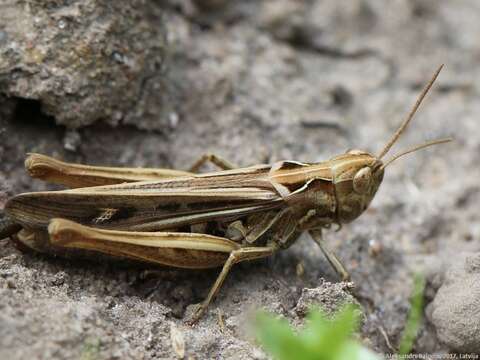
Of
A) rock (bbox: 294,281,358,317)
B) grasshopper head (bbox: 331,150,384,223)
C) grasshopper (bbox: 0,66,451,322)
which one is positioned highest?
grasshopper head (bbox: 331,150,384,223)

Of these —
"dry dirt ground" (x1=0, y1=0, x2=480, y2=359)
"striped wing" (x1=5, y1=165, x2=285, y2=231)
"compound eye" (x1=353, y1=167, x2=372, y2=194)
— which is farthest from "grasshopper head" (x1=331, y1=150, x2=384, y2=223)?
"dry dirt ground" (x1=0, y1=0, x2=480, y2=359)

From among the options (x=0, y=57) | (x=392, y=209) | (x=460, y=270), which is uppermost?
(x=0, y=57)

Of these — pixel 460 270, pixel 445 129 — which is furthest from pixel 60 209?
pixel 445 129

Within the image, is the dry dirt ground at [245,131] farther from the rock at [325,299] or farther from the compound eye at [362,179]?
the compound eye at [362,179]

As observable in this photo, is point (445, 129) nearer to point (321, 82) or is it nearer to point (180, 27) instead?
point (321, 82)

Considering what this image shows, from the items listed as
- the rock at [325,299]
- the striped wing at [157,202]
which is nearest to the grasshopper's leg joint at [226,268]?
the striped wing at [157,202]

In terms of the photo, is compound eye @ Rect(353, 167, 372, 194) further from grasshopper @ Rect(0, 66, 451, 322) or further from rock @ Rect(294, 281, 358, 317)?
rock @ Rect(294, 281, 358, 317)
